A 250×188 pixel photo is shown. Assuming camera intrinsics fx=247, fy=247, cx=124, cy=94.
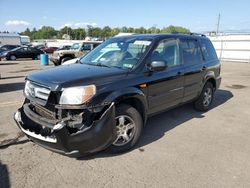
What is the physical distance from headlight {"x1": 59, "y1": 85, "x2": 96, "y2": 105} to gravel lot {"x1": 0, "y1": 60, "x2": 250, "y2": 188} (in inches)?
37.9

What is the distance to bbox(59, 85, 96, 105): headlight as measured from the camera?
10.9 ft

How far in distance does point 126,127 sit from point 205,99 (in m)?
3.08

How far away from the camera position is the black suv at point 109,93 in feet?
10.9

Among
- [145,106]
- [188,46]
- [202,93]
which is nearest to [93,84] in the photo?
[145,106]

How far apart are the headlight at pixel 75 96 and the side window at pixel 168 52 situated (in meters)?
1.58

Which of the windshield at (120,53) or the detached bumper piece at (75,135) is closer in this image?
the detached bumper piece at (75,135)

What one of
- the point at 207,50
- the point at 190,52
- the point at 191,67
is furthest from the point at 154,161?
the point at 207,50

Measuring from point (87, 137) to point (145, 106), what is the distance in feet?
4.28

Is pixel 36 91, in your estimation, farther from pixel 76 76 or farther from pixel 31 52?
pixel 31 52

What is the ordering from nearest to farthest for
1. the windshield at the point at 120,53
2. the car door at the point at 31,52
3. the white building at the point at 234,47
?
the windshield at the point at 120,53 → the white building at the point at 234,47 → the car door at the point at 31,52

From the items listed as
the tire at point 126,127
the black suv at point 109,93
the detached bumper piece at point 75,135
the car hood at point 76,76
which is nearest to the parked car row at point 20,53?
the black suv at point 109,93

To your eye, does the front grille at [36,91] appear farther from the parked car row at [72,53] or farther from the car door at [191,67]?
the parked car row at [72,53]

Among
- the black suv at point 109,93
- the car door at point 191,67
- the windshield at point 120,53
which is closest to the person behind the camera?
the black suv at point 109,93

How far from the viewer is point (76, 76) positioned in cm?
363
